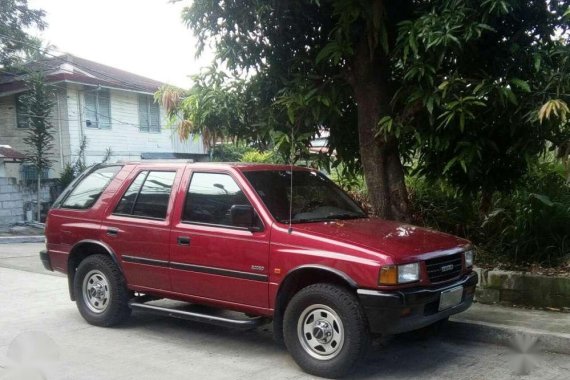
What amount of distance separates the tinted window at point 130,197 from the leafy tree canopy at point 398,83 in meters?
1.63

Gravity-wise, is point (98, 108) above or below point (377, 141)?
above

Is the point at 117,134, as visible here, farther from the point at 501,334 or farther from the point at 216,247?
the point at 501,334

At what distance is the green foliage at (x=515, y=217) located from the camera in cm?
670

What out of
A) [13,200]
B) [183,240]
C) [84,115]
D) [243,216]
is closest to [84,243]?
[183,240]

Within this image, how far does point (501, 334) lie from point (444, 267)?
124cm

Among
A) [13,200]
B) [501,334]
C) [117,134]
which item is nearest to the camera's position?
[501,334]

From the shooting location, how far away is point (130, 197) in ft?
19.7

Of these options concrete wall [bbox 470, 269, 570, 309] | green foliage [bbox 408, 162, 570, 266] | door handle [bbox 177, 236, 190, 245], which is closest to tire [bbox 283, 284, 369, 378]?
door handle [bbox 177, 236, 190, 245]

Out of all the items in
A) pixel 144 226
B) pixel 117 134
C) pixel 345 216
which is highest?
pixel 117 134

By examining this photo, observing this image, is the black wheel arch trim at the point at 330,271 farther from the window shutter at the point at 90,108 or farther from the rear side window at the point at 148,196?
the window shutter at the point at 90,108

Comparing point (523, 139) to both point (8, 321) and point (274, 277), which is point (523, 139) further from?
point (8, 321)

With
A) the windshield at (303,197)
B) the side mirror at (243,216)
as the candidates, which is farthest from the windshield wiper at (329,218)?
the side mirror at (243,216)

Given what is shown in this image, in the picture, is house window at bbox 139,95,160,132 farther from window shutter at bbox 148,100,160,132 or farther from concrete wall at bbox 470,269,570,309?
concrete wall at bbox 470,269,570,309

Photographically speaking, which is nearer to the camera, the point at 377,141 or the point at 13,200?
the point at 377,141
